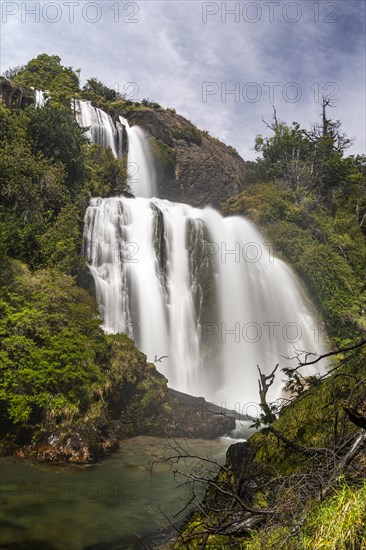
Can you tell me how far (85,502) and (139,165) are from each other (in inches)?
1149

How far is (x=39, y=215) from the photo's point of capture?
614 inches

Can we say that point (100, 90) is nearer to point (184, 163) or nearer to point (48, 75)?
point (48, 75)

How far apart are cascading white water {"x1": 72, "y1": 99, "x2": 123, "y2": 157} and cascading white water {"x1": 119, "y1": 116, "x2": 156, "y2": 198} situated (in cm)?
128

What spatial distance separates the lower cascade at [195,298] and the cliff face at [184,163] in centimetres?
1166

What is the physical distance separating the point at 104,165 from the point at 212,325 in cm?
1331

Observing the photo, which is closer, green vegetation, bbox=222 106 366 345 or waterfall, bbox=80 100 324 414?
waterfall, bbox=80 100 324 414

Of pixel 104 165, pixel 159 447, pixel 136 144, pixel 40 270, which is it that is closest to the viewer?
pixel 159 447

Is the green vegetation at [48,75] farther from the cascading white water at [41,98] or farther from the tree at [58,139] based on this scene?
the tree at [58,139]

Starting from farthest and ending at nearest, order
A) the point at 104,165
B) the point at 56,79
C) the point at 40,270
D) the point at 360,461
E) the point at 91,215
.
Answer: the point at 56,79, the point at 104,165, the point at 91,215, the point at 40,270, the point at 360,461

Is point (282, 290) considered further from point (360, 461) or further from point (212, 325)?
point (360, 461)

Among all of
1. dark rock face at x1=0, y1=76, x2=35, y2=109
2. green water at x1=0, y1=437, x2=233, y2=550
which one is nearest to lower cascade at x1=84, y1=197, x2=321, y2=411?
green water at x1=0, y1=437, x2=233, y2=550

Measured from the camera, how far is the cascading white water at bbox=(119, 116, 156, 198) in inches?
1267

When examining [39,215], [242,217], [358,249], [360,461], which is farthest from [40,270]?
[358,249]

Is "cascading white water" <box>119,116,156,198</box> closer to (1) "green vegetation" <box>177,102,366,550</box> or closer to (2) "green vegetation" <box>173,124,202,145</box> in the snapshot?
(2) "green vegetation" <box>173,124,202,145</box>
